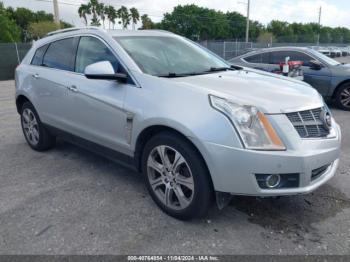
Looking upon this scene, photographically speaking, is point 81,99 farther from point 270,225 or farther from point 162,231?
point 270,225

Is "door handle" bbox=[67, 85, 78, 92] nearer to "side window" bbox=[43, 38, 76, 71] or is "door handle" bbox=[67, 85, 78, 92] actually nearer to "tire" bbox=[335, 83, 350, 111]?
"side window" bbox=[43, 38, 76, 71]

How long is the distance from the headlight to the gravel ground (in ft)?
2.63

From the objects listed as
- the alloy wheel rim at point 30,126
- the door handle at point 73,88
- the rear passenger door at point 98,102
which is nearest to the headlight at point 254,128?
the rear passenger door at point 98,102

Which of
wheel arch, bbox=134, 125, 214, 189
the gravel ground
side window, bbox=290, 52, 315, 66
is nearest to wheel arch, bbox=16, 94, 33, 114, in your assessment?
the gravel ground

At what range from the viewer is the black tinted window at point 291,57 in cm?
866

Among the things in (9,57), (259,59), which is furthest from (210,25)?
(259,59)

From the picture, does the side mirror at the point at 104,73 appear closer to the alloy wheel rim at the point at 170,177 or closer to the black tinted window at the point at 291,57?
the alloy wheel rim at the point at 170,177

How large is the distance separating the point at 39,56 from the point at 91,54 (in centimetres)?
138

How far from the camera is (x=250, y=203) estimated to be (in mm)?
3537

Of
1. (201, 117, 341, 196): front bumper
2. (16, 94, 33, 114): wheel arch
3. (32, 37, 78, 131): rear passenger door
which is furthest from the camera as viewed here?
(16, 94, 33, 114): wheel arch

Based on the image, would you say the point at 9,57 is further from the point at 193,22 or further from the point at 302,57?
the point at 193,22

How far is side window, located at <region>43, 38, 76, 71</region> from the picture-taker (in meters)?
4.39

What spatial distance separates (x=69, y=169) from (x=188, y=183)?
211 centimetres

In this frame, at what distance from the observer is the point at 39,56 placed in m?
5.07
